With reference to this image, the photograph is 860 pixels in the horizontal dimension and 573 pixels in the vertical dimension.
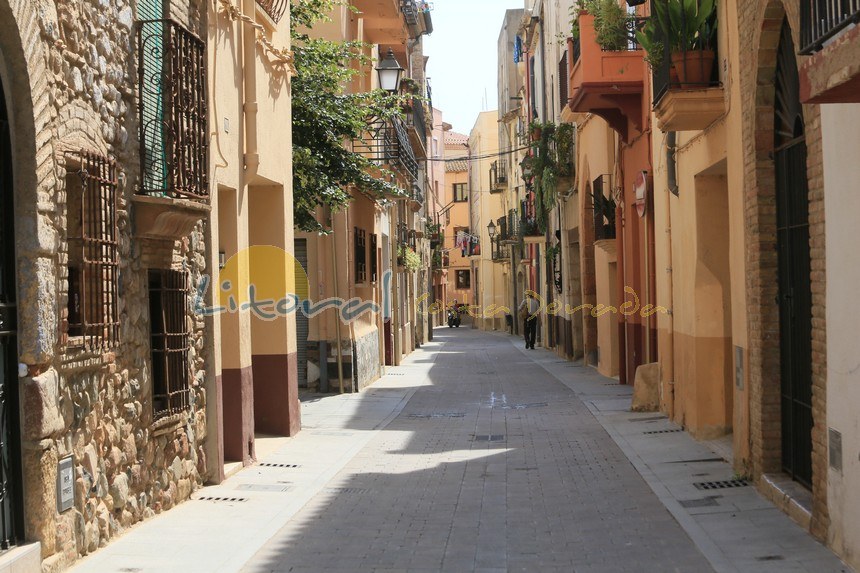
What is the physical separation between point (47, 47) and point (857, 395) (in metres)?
5.62

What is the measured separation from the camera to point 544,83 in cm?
3612

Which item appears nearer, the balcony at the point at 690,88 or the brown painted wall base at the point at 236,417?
the balcony at the point at 690,88

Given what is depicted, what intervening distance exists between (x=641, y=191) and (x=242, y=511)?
10.2 meters

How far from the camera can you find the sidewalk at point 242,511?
7.78 m

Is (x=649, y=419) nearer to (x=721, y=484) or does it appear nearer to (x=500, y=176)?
(x=721, y=484)

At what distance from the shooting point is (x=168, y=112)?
9.62 meters

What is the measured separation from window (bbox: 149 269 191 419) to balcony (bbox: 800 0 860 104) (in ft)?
18.8

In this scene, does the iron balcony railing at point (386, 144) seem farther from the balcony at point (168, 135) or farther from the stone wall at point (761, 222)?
the stone wall at point (761, 222)

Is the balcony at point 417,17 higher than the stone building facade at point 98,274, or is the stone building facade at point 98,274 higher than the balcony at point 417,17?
the balcony at point 417,17

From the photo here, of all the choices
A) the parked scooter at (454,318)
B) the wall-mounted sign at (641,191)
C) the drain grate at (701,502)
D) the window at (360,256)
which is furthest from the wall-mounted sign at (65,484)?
the parked scooter at (454,318)

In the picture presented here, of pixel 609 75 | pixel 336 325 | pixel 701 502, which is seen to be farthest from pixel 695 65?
pixel 336 325

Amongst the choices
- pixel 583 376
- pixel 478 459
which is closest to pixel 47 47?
pixel 478 459

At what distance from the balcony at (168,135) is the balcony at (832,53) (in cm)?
504

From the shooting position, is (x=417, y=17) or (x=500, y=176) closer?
(x=417, y=17)
